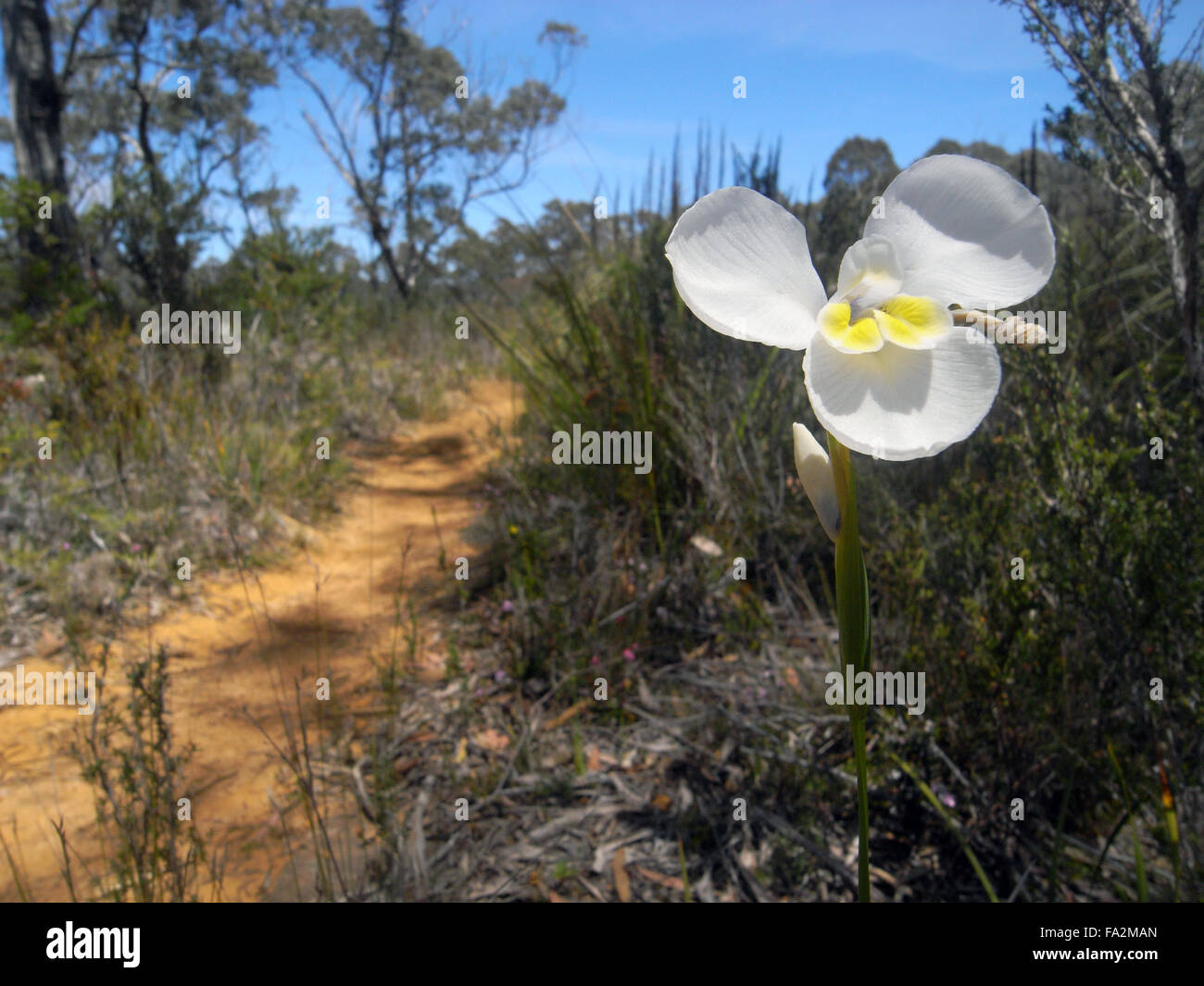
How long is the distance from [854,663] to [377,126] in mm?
19775

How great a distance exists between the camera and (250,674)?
2980 mm

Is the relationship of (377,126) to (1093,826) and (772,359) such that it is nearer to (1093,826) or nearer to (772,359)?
(772,359)

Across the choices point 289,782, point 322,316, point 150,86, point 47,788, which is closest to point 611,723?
point 289,782

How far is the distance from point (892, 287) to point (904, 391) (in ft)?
0.33

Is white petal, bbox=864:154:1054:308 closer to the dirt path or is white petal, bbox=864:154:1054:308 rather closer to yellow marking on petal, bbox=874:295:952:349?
yellow marking on petal, bbox=874:295:952:349

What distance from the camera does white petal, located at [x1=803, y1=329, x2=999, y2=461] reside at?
0.57 meters

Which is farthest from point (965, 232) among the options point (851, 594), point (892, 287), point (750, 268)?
point (851, 594)

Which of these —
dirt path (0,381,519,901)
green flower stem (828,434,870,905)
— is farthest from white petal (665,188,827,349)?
dirt path (0,381,519,901)

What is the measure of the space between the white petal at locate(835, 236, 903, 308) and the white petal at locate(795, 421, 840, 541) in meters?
0.14

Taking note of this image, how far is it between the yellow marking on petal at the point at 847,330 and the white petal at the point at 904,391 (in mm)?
12

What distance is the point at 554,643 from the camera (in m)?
2.76

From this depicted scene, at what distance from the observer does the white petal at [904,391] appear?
0.57 m

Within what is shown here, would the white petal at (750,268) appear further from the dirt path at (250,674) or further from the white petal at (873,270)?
the dirt path at (250,674)

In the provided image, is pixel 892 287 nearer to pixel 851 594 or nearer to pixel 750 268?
pixel 750 268
